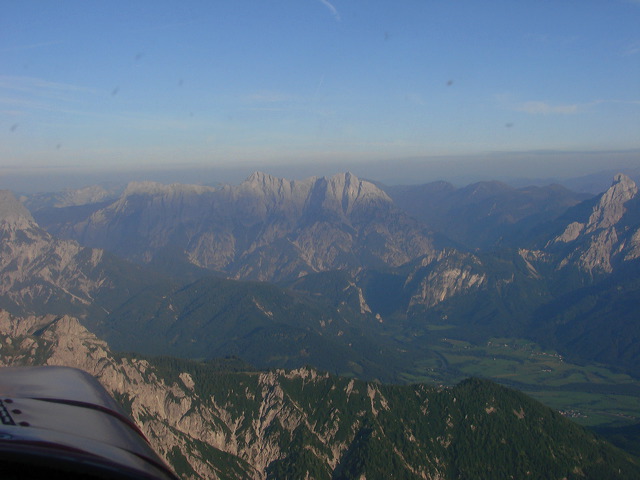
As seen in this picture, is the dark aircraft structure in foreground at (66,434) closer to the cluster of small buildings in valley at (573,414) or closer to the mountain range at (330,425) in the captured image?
the mountain range at (330,425)

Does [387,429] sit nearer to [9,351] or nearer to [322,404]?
[322,404]

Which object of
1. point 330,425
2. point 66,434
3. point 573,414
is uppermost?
point 66,434

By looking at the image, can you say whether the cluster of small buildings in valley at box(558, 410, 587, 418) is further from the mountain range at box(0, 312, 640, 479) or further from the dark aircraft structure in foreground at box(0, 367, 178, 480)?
the dark aircraft structure in foreground at box(0, 367, 178, 480)

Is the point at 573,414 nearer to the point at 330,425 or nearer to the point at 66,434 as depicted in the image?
the point at 330,425

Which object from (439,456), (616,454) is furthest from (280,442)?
(616,454)

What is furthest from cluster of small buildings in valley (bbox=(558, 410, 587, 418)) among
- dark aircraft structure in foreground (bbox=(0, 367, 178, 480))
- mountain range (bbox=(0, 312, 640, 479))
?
dark aircraft structure in foreground (bbox=(0, 367, 178, 480))

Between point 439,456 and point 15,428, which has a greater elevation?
point 15,428

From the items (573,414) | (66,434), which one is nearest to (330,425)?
(573,414)

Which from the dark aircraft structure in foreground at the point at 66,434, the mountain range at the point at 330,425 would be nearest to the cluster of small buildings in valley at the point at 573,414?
the mountain range at the point at 330,425
